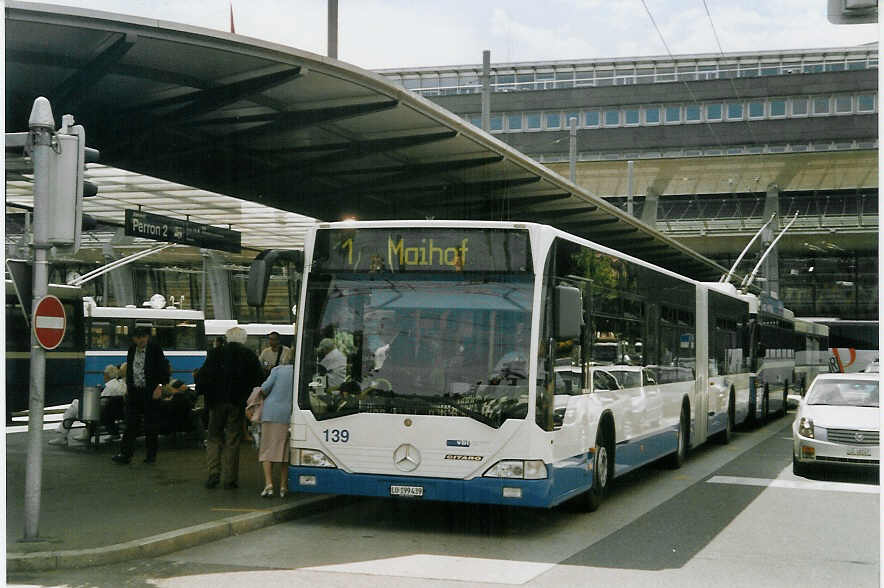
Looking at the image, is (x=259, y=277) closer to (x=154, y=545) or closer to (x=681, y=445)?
(x=154, y=545)

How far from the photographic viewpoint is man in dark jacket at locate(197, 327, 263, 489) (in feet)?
40.4

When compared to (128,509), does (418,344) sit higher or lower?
higher

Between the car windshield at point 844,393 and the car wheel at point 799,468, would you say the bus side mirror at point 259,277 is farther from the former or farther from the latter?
the car windshield at point 844,393

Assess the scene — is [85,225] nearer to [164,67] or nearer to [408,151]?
[164,67]

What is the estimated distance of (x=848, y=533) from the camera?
10641 mm

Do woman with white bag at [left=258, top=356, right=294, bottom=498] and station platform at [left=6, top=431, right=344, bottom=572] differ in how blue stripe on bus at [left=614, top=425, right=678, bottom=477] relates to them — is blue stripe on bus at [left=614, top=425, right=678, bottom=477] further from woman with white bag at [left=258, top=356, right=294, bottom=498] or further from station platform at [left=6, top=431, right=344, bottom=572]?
woman with white bag at [left=258, top=356, right=294, bottom=498]

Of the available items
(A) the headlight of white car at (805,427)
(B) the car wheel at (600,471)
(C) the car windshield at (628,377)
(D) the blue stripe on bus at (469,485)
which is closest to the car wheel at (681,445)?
(A) the headlight of white car at (805,427)

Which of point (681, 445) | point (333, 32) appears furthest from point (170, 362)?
point (333, 32)

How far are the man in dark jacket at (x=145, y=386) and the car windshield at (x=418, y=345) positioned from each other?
482cm

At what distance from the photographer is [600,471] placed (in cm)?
1184

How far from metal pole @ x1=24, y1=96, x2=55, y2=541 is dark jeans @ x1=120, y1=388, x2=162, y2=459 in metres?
Answer: 5.69

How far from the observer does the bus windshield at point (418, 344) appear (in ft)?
32.8

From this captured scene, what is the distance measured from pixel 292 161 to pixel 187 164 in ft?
4.93

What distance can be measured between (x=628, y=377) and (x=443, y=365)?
3.55 meters
